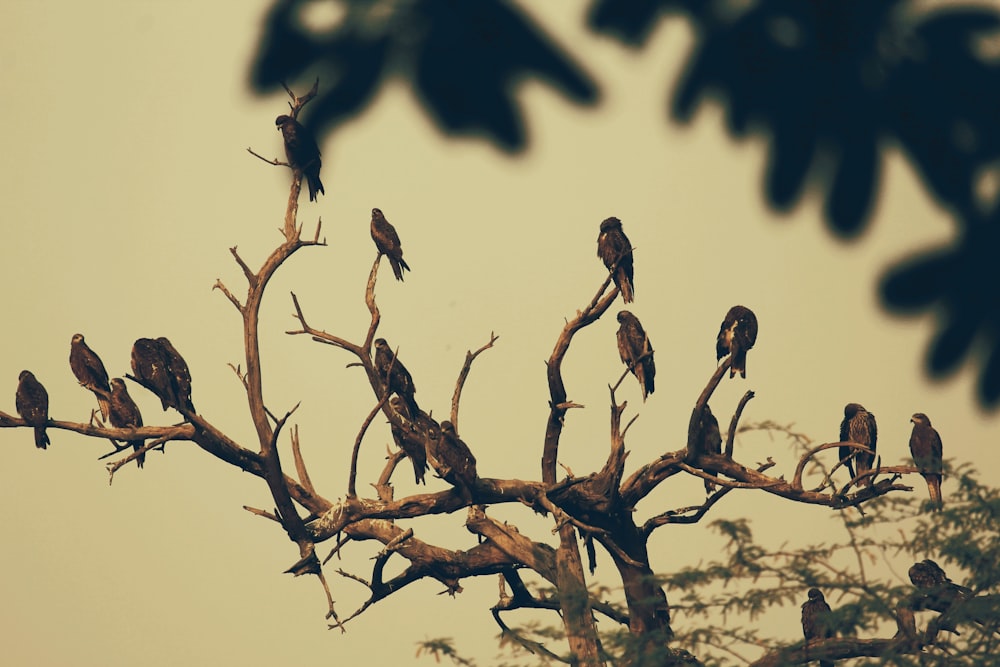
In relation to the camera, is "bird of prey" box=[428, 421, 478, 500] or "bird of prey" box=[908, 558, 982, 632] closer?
"bird of prey" box=[908, 558, 982, 632]

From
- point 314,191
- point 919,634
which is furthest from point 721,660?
point 314,191

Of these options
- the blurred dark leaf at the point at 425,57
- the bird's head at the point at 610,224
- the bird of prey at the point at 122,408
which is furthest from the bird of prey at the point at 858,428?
the blurred dark leaf at the point at 425,57

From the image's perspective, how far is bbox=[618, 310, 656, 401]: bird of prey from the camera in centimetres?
1032

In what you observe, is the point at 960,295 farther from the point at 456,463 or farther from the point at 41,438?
the point at 41,438

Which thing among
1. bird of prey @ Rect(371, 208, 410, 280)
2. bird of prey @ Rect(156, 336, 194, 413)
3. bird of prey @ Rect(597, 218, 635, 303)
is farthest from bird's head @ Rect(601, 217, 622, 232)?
bird of prey @ Rect(156, 336, 194, 413)

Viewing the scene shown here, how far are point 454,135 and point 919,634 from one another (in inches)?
232

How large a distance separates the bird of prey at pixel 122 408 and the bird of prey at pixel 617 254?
159 inches

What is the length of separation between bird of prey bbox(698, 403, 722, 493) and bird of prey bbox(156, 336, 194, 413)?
376cm

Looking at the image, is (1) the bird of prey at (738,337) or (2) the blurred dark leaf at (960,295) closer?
(2) the blurred dark leaf at (960,295)

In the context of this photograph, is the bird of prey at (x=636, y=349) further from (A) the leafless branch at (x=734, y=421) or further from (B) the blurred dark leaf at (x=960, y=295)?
(B) the blurred dark leaf at (x=960, y=295)

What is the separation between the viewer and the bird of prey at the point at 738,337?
9430 millimetres

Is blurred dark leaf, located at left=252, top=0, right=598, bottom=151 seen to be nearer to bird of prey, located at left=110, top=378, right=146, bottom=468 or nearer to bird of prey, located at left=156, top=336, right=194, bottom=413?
bird of prey, located at left=156, top=336, right=194, bottom=413

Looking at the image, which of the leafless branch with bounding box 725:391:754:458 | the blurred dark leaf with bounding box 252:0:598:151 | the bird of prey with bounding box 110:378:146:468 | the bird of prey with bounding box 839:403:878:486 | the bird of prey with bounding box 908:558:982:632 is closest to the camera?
the blurred dark leaf with bounding box 252:0:598:151

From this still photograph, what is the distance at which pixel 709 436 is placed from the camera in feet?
31.4
